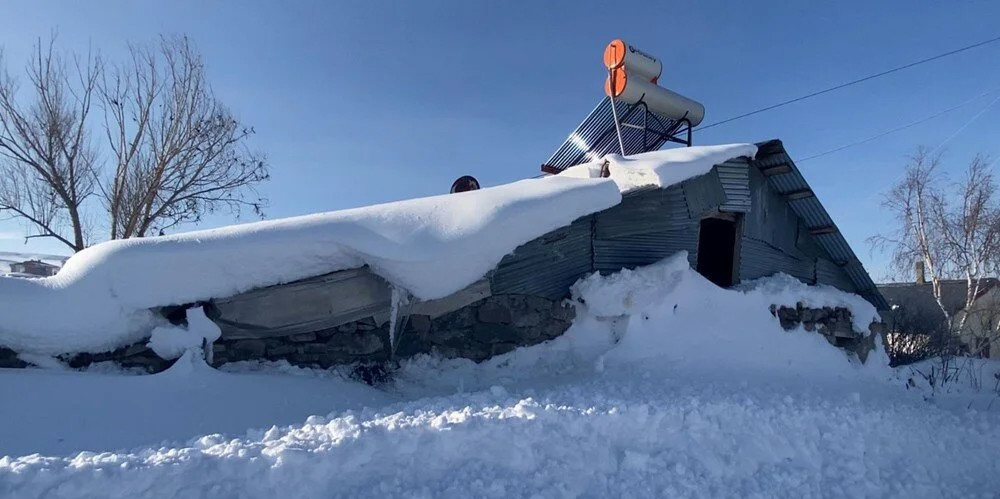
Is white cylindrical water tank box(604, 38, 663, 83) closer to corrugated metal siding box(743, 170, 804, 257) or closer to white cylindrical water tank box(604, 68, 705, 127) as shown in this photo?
white cylindrical water tank box(604, 68, 705, 127)

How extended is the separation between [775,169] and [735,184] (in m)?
0.93

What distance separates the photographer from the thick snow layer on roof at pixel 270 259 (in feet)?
14.8

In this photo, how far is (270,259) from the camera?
5055 mm

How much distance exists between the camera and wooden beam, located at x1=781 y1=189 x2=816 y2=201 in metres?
9.08

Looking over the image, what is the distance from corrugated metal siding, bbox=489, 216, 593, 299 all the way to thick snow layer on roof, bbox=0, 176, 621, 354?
0.57 feet

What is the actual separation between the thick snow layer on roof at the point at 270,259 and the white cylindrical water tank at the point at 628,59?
378cm

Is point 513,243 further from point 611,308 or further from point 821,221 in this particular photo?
point 821,221

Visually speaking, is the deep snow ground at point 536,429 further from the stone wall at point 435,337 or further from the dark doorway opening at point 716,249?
the dark doorway opening at point 716,249

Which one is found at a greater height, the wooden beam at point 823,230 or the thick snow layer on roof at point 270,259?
the wooden beam at point 823,230

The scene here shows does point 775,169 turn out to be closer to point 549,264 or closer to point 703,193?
point 703,193

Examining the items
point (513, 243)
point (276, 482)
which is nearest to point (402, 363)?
point (513, 243)

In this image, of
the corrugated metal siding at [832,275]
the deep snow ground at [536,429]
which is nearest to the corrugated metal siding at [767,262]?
the corrugated metal siding at [832,275]

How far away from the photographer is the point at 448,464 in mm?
3373

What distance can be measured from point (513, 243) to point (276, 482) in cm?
351
